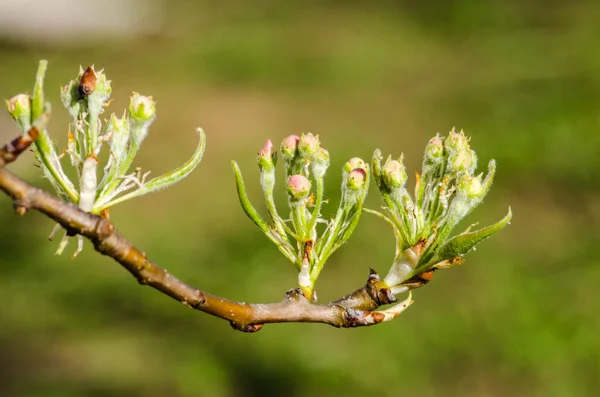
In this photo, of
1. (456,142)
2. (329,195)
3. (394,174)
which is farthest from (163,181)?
(329,195)

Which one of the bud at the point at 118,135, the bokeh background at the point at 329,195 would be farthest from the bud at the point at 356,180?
the bokeh background at the point at 329,195

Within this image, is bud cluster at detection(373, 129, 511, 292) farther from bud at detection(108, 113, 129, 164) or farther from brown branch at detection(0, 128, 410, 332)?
bud at detection(108, 113, 129, 164)

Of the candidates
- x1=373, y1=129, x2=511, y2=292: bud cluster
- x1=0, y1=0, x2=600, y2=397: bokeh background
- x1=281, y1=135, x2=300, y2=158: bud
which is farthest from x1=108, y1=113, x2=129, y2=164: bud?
x1=0, y1=0, x2=600, y2=397: bokeh background

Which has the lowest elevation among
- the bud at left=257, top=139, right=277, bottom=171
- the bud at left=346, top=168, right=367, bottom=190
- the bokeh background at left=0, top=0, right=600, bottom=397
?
the bud at left=346, top=168, right=367, bottom=190

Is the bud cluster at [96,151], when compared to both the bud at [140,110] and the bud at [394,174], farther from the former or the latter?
the bud at [394,174]

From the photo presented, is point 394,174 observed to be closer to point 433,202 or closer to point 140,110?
point 433,202

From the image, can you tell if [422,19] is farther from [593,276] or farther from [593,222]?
[593,276]

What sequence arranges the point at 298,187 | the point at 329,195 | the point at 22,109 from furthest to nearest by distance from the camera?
the point at 329,195, the point at 298,187, the point at 22,109
